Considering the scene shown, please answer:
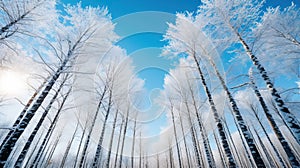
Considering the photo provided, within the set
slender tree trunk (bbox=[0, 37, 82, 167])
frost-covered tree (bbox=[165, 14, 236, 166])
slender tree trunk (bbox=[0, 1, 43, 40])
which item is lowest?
slender tree trunk (bbox=[0, 37, 82, 167])

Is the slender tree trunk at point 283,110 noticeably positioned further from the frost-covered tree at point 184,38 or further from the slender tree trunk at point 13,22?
the slender tree trunk at point 13,22

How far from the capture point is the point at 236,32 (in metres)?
8.82

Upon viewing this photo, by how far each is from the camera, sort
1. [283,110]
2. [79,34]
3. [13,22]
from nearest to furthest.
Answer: [283,110]
[13,22]
[79,34]

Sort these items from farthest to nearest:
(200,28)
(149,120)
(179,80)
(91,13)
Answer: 1. (149,120)
2. (179,80)
3. (91,13)
4. (200,28)

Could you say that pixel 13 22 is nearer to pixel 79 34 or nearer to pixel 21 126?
pixel 79 34

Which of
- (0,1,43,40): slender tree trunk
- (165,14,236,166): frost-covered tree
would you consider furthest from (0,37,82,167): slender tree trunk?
(165,14,236,166): frost-covered tree

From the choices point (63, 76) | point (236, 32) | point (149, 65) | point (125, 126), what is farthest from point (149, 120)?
point (236, 32)

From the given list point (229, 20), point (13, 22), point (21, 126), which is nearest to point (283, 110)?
point (229, 20)

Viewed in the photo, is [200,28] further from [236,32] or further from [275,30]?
[275,30]

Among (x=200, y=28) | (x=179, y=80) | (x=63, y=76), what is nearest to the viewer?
(x=200, y=28)

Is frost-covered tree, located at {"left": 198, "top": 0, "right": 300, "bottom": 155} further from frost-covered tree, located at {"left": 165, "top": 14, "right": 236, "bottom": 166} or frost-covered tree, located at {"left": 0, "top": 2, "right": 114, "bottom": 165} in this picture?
frost-covered tree, located at {"left": 0, "top": 2, "right": 114, "bottom": 165}

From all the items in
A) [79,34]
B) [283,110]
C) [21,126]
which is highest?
[79,34]

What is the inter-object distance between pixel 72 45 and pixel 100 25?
2.57m

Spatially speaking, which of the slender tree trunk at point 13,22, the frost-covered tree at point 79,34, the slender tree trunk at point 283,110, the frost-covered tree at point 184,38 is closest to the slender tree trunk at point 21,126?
the frost-covered tree at point 79,34
